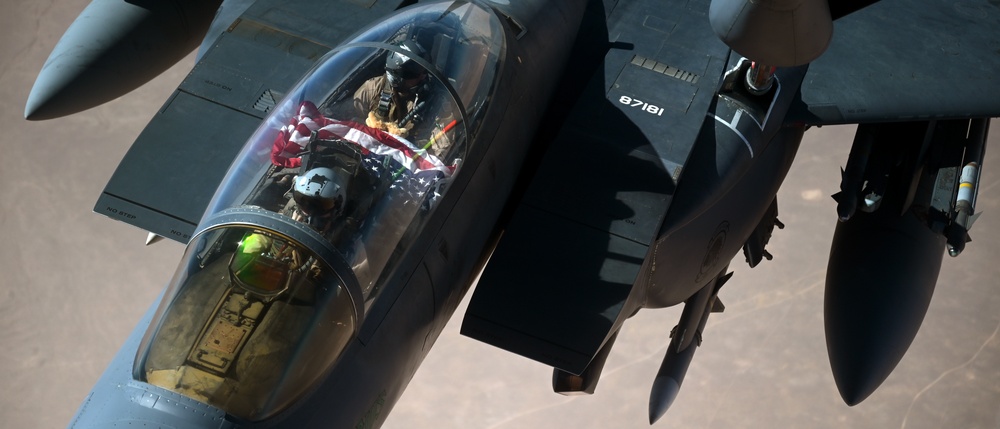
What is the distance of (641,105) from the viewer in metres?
6.67

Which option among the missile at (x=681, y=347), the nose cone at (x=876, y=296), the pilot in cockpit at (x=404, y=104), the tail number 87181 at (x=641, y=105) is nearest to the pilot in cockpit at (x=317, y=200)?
the pilot in cockpit at (x=404, y=104)

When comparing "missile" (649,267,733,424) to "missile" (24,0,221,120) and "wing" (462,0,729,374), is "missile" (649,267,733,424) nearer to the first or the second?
"wing" (462,0,729,374)

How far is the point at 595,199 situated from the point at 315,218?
1999 mm

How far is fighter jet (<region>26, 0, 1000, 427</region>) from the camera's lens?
4559mm

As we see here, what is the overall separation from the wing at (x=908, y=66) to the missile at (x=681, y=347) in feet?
4.56

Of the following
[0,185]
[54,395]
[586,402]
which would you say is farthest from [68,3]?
[586,402]

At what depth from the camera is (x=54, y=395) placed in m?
10.6

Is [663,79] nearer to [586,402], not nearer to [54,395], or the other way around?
[586,402]

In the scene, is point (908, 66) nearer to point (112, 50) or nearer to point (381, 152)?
point (381, 152)

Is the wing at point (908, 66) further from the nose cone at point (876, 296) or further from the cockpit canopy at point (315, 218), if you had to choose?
the cockpit canopy at point (315, 218)

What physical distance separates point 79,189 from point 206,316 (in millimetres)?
7848

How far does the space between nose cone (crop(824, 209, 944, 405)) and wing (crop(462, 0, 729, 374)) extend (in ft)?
6.56

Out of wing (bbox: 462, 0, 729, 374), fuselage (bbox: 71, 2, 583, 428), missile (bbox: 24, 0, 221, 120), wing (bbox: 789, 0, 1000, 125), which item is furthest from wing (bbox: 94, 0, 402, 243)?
wing (bbox: 789, 0, 1000, 125)

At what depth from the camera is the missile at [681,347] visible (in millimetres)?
7949
